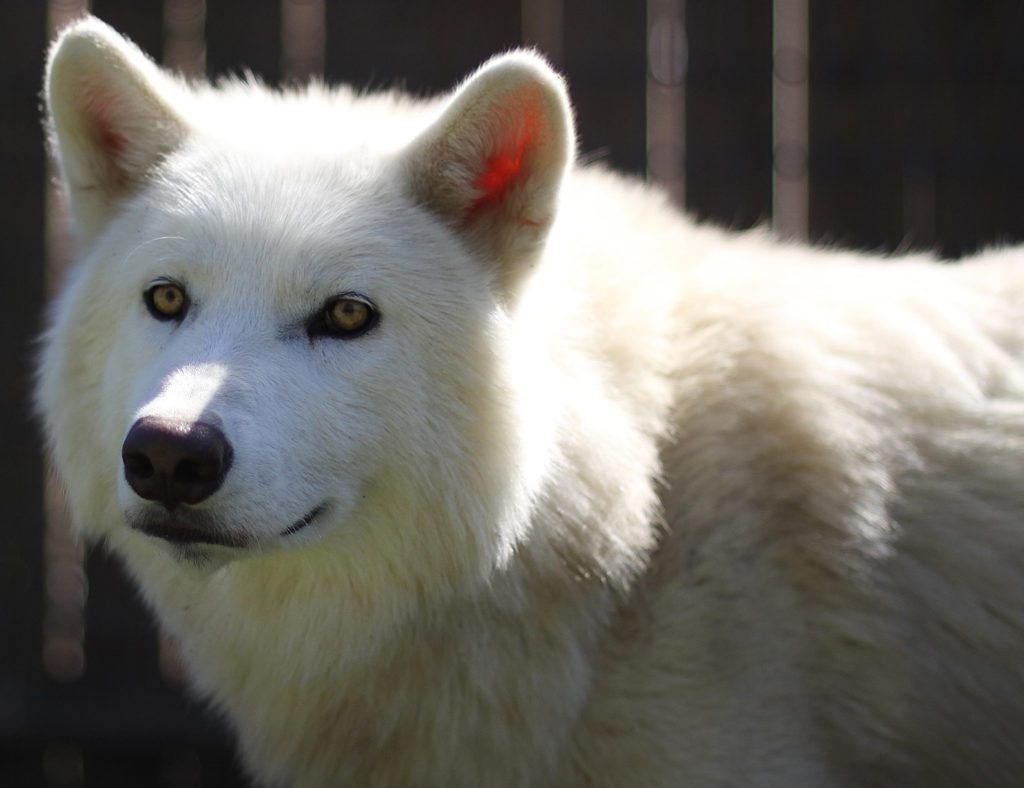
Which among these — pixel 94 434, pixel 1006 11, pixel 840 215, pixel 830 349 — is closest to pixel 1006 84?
pixel 1006 11

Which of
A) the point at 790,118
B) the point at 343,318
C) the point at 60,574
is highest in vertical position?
the point at 343,318

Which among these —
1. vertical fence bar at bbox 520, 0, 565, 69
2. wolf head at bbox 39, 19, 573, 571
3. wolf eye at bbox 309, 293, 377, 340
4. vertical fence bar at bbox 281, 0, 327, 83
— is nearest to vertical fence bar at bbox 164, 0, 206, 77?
vertical fence bar at bbox 281, 0, 327, 83

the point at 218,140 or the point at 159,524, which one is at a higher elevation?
the point at 218,140

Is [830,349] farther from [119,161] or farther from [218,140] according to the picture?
[119,161]

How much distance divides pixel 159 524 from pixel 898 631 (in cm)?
177

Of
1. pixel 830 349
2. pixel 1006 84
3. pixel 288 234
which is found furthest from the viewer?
pixel 1006 84

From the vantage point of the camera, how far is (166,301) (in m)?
2.87

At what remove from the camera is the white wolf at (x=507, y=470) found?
9.18ft

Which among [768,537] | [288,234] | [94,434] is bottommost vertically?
[768,537]

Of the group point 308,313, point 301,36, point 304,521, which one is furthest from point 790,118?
point 304,521

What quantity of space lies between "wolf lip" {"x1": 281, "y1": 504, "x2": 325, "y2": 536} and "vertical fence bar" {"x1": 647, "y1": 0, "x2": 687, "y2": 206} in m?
3.40

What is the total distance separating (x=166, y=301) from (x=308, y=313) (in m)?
0.36

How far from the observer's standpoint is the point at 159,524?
2.55 meters

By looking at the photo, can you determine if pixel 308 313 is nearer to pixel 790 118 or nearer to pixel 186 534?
pixel 186 534
